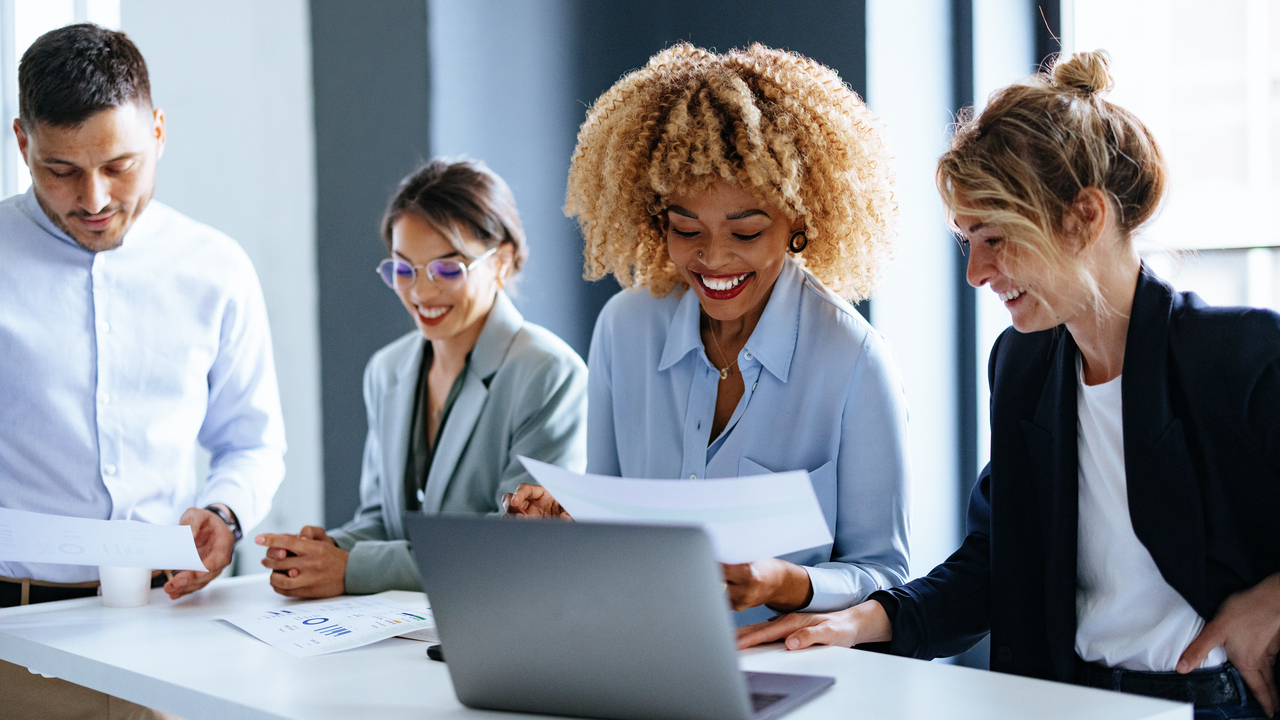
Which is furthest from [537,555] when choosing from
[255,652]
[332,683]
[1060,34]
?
[1060,34]

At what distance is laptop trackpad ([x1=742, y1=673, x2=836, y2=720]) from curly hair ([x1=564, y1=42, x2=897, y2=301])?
90 cm

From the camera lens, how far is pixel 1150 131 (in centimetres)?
154

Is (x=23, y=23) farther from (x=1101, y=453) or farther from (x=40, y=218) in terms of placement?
(x=1101, y=453)

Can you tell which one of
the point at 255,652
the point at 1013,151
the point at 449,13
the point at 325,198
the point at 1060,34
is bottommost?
the point at 255,652

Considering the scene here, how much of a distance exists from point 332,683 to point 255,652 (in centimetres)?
24

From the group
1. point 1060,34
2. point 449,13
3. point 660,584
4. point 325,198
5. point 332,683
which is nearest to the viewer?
point 660,584

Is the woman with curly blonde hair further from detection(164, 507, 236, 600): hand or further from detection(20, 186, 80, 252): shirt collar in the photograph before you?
detection(20, 186, 80, 252): shirt collar

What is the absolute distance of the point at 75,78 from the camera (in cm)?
201

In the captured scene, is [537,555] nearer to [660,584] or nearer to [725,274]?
[660,584]

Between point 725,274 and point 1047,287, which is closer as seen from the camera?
point 1047,287

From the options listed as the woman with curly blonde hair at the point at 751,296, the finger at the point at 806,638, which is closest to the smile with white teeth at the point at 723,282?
the woman with curly blonde hair at the point at 751,296

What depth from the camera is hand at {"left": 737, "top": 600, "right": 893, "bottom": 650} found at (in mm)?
1446

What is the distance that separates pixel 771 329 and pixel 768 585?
1.91 feet

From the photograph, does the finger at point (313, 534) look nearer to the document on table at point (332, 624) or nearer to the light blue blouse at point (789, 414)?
the document on table at point (332, 624)
